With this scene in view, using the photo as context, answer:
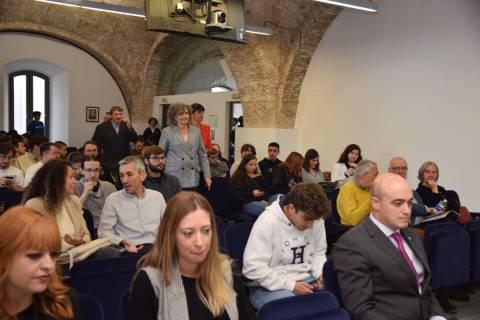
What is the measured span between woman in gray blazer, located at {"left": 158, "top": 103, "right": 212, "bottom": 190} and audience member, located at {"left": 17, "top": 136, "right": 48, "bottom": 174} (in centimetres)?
268

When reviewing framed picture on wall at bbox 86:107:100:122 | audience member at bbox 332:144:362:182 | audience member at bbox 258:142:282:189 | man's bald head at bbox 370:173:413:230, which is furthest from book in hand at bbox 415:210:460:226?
framed picture on wall at bbox 86:107:100:122

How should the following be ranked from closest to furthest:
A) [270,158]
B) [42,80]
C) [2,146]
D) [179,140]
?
[179,140] → [2,146] → [270,158] → [42,80]

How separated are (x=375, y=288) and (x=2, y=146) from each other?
16.4 ft

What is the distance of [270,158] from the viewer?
821 cm

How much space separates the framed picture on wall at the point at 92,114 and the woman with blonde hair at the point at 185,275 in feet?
42.6

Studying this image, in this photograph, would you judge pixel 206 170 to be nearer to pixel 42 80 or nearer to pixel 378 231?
pixel 378 231

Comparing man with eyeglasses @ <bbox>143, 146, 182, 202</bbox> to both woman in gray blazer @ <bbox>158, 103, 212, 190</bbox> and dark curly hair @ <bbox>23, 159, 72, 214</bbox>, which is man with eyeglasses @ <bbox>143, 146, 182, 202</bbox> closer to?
woman in gray blazer @ <bbox>158, 103, 212, 190</bbox>

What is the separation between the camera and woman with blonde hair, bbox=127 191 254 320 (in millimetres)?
1850

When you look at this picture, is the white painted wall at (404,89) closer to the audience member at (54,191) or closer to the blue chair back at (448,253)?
the blue chair back at (448,253)

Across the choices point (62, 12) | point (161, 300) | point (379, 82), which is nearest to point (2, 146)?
point (161, 300)

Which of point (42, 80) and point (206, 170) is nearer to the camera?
point (206, 170)

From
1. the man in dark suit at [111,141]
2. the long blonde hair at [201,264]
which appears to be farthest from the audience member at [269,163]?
the long blonde hair at [201,264]

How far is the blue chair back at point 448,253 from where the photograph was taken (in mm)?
4164

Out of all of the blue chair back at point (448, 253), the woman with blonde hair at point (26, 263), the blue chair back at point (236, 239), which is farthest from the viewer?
the blue chair back at point (448, 253)
